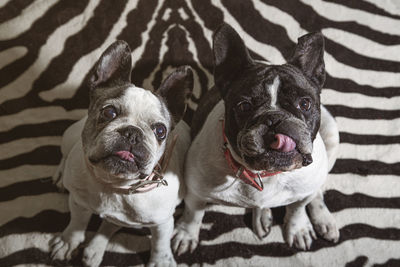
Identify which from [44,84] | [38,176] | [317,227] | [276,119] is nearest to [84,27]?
[44,84]

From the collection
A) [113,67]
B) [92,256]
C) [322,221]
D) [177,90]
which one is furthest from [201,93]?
[92,256]

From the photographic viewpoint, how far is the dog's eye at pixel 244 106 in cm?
183

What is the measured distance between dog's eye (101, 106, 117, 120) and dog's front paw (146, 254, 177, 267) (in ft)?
3.41

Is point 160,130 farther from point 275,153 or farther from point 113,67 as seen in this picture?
point 275,153

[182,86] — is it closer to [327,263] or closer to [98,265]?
[98,265]

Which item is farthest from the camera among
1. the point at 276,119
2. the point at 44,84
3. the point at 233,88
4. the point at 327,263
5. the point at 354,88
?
the point at 354,88

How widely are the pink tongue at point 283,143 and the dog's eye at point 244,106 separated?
0.24 m

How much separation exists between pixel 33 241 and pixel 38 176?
0.43 meters

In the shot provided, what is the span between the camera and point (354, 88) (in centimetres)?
316

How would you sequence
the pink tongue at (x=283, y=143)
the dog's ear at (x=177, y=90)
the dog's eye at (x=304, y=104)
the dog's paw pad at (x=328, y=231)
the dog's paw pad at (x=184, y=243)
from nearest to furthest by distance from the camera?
the pink tongue at (x=283, y=143) < the dog's eye at (x=304, y=104) < the dog's ear at (x=177, y=90) < the dog's paw pad at (x=184, y=243) < the dog's paw pad at (x=328, y=231)

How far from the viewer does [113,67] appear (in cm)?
198

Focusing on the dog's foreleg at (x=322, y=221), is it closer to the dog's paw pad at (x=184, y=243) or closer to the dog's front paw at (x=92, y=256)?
the dog's paw pad at (x=184, y=243)

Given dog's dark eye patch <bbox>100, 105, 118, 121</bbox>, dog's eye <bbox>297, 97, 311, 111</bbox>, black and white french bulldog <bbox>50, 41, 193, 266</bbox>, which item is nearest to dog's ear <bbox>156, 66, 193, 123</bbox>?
black and white french bulldog <bbox>50, 41, 193, 266</bbox>

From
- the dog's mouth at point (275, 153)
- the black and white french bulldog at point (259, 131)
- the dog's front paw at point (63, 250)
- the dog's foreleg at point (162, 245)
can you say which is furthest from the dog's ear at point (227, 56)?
the dog's front paw at point (63, 250)
